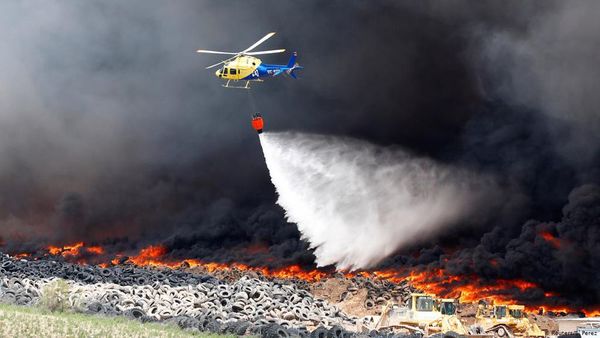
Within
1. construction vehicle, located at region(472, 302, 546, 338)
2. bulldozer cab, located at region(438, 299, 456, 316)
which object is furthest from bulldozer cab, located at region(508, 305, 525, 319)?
bulldozer cab, located at region(438, 299, 456, 316)

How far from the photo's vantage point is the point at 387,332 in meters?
43.4

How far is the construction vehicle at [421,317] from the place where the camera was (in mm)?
42781

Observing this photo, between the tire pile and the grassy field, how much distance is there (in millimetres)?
2600

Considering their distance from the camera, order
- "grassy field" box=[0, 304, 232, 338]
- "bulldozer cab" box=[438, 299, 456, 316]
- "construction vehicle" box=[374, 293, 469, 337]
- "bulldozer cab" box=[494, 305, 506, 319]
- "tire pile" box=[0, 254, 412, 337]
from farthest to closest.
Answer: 1. "bulldozer cab" box=[494, 305, 506, 319]
2. "bulldozer cab" box=[438, 299, 456, 316]
3. "construction vehicle" box=[374, 293, 469, 337]
4. "tire pile" box=[0, 254, 412, 337]
5. "grassy field" box=[0, 304, 232, 338]

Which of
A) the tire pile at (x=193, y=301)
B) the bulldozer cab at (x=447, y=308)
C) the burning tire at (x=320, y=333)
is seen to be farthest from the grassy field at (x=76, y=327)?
the bulldozer cab at (x=447, y=308)

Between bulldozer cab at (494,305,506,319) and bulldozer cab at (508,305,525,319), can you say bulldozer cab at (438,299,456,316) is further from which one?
bulldozer cab at (508,305,525,319)

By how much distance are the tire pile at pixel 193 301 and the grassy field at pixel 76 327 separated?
2.60 m

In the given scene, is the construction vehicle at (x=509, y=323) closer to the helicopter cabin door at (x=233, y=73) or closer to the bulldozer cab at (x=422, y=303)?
the bulldozer cab at (x=422, y=303)

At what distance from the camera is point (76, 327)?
107 feet

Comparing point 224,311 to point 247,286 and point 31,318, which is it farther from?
point 31,318

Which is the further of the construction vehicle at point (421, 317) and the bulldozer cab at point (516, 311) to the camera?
the bulldozer cab at point (516, 311)

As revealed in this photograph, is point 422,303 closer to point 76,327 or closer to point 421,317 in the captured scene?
point 421,317

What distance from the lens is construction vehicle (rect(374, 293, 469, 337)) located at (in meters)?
42.8

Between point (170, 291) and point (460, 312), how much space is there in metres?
24.7
